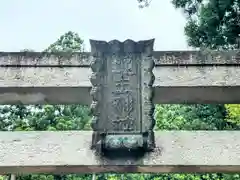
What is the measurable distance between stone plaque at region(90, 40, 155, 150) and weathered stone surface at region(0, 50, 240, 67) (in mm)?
120

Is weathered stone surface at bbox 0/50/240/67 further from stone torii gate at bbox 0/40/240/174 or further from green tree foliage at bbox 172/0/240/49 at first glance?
green tree foliage at bbox 172/0/240/49

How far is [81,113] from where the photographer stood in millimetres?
13047

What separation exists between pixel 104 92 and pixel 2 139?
650mm

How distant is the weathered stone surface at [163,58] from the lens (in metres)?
2.50

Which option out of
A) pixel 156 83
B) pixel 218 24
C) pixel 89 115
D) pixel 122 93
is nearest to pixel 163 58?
pixel 156 83

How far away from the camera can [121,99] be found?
7.70 feet

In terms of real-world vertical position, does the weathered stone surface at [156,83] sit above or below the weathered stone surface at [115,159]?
above

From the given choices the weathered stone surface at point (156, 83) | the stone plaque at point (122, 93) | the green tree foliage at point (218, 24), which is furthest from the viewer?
the green tree foliage at point (218, 24)

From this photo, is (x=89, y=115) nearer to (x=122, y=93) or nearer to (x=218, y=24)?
(x=218, y=24)

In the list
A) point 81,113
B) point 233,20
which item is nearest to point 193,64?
point 233,20

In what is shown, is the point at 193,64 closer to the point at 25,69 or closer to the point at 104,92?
the point at 104,92

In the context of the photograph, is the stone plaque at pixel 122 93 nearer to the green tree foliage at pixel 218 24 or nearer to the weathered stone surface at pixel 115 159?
the weathered stone surface at pixel 115 159

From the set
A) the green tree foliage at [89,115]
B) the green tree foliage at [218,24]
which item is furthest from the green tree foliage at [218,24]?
the green tree foliage at [89,115]

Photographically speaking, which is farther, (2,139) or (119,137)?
(2,139)
